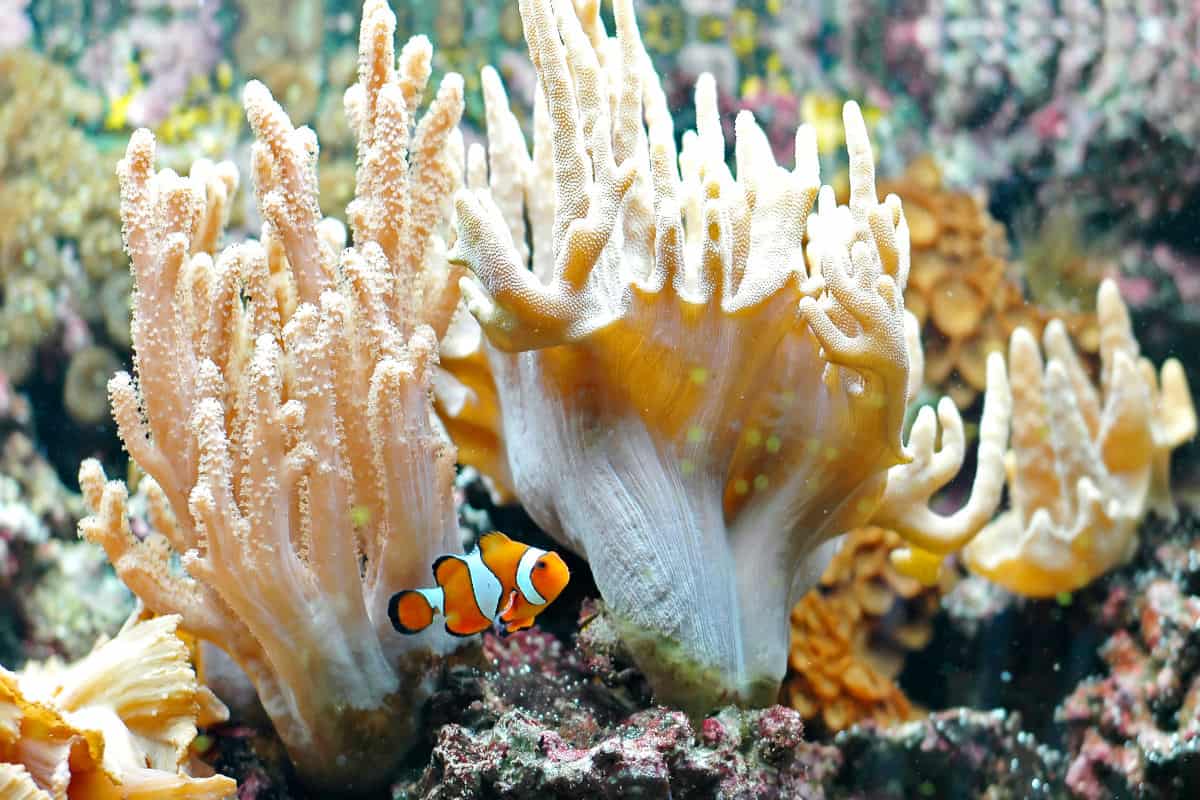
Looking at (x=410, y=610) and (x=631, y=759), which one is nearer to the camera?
(x=631, y=759)

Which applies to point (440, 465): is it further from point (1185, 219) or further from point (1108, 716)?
point (1185, 219)

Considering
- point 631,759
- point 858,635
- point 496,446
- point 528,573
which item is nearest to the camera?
point 631,759

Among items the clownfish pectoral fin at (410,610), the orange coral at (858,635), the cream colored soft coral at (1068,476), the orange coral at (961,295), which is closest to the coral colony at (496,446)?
the clownfish pectoral fin at (410,610)

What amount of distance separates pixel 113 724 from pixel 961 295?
11.2ft

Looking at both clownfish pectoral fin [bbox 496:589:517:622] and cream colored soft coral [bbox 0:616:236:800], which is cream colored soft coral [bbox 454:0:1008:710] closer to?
clownfish pectoral fin [bbox 496:589:517:622]

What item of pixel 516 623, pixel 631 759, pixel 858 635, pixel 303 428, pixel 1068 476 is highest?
pixel 303 428

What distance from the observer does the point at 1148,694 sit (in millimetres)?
2738

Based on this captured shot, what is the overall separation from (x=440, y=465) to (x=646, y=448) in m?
A: 0.44

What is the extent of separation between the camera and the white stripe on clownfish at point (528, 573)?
1.76m

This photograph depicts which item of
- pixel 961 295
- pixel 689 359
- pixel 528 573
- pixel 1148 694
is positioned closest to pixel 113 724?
pixel 528 573

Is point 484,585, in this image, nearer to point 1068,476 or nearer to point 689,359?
point 689,359

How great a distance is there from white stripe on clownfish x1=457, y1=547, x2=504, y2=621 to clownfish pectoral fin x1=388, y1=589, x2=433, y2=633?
0.39 feet

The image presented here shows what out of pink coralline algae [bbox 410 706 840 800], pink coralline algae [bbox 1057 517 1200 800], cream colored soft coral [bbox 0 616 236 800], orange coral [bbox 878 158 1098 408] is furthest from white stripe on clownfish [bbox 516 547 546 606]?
orange coral [bbox 878 158 1098 408]

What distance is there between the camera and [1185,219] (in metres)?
4.18
